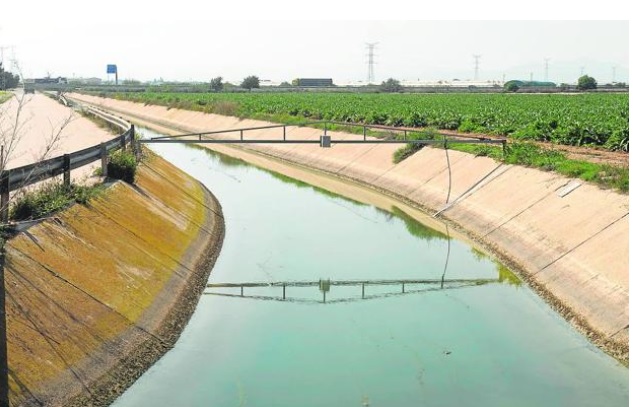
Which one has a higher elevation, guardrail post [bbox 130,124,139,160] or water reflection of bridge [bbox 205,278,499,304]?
guardrail post [bbox 130,124,139,160]

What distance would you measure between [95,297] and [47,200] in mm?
3573

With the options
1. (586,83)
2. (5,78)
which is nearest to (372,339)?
(5,78)

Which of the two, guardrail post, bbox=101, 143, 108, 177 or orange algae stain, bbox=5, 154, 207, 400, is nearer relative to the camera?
orange algae stain, bbox=5, 154, 207, 400

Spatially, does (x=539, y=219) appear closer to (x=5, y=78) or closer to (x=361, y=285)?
(x=361, y=285)

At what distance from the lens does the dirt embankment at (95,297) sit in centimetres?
1221

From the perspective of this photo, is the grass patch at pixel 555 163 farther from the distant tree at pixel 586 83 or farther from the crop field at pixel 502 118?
the distant tree at pixel 586 83

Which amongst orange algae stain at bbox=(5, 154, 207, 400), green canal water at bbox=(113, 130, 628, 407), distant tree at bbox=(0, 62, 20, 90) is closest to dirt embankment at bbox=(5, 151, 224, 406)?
orange algae stain at bbox=(5, 154, 207, 400)

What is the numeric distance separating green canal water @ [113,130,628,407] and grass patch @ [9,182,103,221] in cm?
376

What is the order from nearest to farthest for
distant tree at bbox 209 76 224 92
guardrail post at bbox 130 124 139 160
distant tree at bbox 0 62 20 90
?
guardrail post at bbox 130 124 139 160 < distant tree at bbox 0 62 20 90 < distant tree at bbox 209 76 224 92

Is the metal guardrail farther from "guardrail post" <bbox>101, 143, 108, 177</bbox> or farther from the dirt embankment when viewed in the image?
the dirt embankment

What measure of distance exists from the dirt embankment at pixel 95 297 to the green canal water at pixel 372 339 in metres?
0.58

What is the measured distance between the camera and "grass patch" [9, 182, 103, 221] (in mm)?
16484

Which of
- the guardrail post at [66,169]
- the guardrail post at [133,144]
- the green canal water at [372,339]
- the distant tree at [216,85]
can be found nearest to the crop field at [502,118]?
the green canal water at [372,339]

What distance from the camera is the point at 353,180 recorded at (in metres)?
46.3
